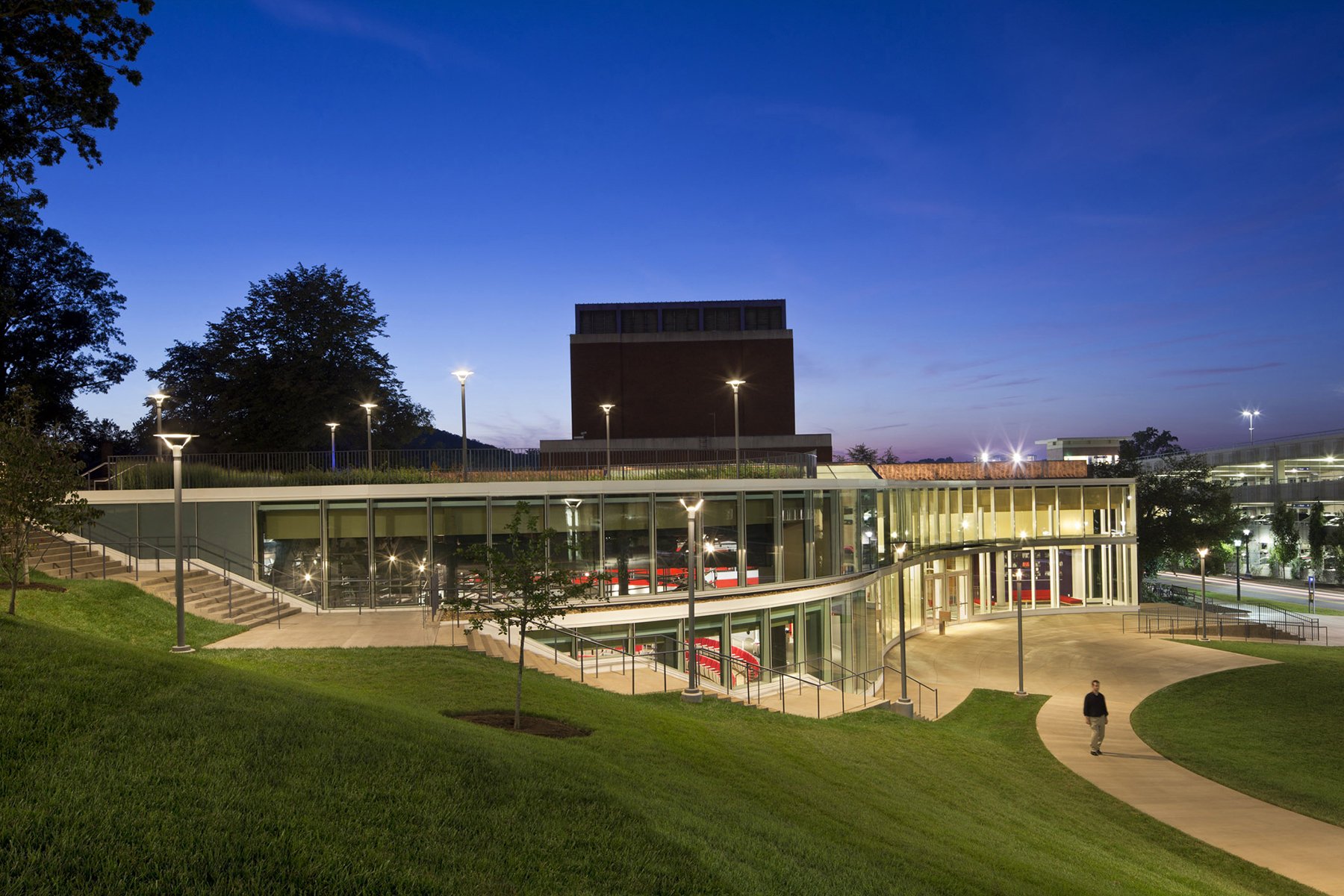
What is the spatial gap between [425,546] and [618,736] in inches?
544

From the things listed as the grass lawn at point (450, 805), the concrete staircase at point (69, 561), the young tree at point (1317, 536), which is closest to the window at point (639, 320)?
Answer: the concrete staircase at point (69, 561)

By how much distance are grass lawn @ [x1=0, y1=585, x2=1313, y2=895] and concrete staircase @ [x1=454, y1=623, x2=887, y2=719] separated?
3920 millimetres

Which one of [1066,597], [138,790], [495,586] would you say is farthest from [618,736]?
[1066,597]

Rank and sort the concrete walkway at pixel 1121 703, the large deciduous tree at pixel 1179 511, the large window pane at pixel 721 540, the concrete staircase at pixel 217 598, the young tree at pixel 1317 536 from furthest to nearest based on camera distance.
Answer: the young tree at pixel 1317 536, the large deciduous tree at pixel 1179 511, the large window pane at pixel 721 540, the concrete staircase at pixel 217 598, the concrete walkway at pixel 1121 703

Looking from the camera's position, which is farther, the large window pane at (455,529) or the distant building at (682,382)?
the distant building at (682,382)

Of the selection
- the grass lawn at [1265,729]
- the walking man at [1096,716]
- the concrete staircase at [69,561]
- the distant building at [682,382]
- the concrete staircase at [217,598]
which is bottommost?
the grass lawn at [1265,729]

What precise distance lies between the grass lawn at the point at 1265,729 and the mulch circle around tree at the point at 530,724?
13896 mm

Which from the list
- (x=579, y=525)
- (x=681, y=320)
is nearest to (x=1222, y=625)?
(x=579, y=525)

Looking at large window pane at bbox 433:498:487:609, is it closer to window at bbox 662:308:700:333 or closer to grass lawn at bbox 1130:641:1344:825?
grass lawn at bbox 1130:641:1344:825

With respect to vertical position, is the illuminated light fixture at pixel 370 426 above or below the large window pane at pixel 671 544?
above

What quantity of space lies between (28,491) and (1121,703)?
28175 millimetres

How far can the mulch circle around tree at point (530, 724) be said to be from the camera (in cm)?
1158

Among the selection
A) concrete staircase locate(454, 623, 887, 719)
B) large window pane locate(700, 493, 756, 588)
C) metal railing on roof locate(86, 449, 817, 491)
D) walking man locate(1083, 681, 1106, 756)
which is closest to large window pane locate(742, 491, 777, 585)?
large window pane locate(700, 493, 756, 588)

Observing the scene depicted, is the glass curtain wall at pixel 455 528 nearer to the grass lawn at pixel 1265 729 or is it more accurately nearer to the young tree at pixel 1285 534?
the grass lawn at pixel 1265 729
